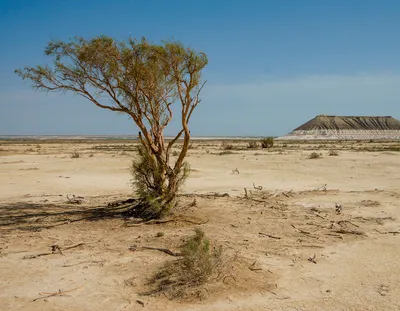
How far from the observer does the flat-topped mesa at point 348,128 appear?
126 meters

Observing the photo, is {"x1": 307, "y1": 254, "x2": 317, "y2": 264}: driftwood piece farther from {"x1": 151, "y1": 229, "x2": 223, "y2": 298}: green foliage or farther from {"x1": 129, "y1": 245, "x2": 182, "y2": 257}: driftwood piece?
{"x1": 129, "y1": 245, "x2": 182, "y2": 257}: driftwood piece

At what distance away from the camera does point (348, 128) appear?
132 meters

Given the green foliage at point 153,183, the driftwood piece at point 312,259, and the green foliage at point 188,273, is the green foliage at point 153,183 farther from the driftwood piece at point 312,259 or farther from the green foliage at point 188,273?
the driftwood piece at point 312,259

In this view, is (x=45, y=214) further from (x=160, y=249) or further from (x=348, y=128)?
(x=348, y=128)

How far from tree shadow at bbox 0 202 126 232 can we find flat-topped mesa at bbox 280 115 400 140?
117445 mm

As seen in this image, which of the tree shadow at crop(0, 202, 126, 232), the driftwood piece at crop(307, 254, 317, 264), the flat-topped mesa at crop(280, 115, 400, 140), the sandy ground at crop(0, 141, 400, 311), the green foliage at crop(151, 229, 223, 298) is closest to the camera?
the sandy ground at crop(0, 141, 400, 311)

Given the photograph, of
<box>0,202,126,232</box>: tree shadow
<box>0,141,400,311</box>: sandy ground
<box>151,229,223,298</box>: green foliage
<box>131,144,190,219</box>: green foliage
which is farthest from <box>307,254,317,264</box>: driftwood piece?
<box>0,202,126,232</box>: tree shadow

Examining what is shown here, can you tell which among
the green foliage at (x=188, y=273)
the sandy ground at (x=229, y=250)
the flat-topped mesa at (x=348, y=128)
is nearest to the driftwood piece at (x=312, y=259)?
the sandy ground at (x=229, y=250)

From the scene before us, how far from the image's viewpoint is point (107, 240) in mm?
7691

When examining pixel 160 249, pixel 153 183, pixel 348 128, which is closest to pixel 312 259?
pixel 160 249

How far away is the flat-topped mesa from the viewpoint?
125625 millimetres

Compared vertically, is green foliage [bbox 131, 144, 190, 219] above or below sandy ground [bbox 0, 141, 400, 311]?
above

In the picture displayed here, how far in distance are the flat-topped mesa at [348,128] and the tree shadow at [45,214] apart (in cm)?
11745

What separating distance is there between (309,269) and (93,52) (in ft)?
21.5
